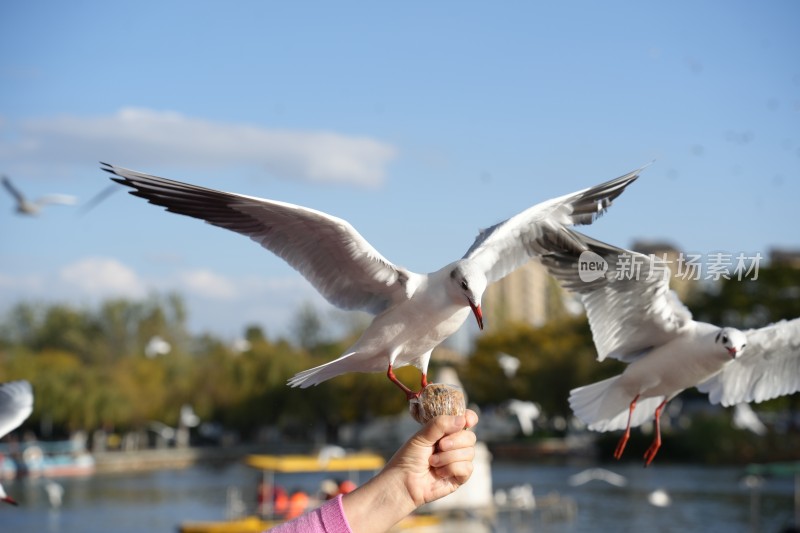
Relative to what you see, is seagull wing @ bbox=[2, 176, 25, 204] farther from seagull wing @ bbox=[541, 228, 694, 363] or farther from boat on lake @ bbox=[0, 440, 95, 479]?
boat on lake @ bbox=[0, 440, 95, 479]

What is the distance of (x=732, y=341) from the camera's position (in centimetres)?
342

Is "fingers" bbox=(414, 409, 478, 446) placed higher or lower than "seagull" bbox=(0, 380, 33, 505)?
higher

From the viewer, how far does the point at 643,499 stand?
26219 mm

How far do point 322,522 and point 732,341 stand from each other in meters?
1.90

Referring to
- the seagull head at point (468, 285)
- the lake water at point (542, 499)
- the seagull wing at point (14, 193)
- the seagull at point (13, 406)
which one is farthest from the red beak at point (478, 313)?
the lake water at point (542, 499)

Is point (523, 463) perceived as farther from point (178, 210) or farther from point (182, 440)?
point (178, 210)

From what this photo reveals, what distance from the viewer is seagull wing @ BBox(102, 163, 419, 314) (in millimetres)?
3102

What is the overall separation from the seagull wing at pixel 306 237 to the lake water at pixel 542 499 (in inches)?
673

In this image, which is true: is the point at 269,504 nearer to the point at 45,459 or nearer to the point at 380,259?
the point at 380,259

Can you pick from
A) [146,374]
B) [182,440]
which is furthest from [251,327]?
[146,374]

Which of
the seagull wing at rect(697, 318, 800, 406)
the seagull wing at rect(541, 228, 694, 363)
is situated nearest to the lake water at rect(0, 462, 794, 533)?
the seagull wing at rect(541, 228, 694, 363)

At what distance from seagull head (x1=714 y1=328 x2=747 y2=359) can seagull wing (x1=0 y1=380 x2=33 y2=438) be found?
9.48 ft

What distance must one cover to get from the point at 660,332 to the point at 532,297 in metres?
140

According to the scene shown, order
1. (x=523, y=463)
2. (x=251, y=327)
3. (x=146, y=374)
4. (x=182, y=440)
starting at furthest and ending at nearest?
(x=251, y=327) → (x=182, y=440) → (x=146, y=374) → (x=523, y=463)
